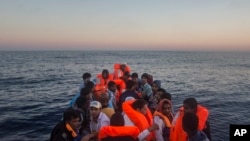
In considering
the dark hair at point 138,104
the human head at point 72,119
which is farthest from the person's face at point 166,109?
the human head at point 72,119

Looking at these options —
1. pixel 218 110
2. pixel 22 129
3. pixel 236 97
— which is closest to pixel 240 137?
pixel 22 129

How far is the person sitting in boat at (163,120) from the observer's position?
6.11m

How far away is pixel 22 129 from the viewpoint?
48.8 ft

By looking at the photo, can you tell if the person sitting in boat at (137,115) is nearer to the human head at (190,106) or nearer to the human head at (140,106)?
the human head at (140,106)

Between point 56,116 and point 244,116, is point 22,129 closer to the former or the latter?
point 56,116

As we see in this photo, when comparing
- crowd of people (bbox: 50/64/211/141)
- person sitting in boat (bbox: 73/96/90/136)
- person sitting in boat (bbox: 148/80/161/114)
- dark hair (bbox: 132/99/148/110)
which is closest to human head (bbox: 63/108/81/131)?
crowd of people (bbox: 50/64/211/141)

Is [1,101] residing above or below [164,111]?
below

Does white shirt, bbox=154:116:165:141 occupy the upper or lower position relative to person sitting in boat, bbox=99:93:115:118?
lower

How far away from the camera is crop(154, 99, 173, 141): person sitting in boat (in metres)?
6.11

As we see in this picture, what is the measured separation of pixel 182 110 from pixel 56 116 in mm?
13306

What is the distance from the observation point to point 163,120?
6.14 metres

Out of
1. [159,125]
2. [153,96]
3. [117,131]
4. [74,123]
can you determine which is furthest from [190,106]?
[153,96]

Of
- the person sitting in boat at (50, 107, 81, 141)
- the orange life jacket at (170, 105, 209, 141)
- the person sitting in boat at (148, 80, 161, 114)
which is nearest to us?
the person sitting in boat at (50, 107, 81, 141)

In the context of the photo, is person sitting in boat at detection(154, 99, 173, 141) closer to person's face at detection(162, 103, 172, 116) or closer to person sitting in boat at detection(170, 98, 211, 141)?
person's face at detection(162, 103, 172, 116)
